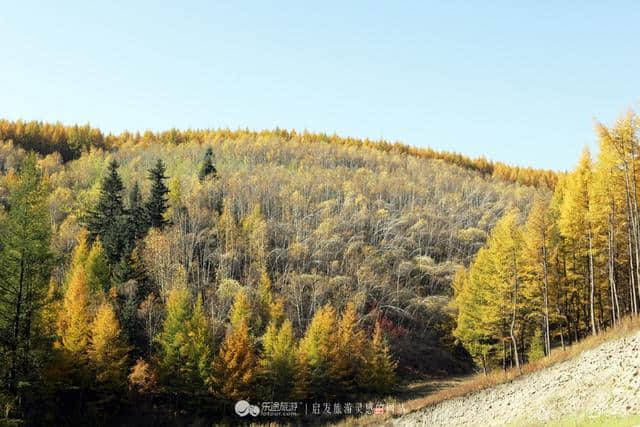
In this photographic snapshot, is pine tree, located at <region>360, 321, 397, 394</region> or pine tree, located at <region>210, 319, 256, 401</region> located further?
pine tree, located at <region>360, 321, 397, 394</region>

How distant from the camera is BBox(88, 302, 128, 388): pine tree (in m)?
41.1

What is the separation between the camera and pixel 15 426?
2095 cm

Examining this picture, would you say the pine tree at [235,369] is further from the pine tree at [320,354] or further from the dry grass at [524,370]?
the dry grass at [524,370]

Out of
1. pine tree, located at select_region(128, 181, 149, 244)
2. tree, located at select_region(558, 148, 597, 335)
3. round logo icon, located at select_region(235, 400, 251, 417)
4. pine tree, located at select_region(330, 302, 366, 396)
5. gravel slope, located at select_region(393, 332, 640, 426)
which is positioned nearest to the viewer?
gravel slope, located at select_region(393, 332, 640, 426)

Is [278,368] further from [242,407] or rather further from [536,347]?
[536,347]

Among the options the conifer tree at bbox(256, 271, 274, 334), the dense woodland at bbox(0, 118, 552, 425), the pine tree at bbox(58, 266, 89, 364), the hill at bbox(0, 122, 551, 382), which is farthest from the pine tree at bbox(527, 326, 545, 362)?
the pine tree at bbox(58, 266, 89, 364)

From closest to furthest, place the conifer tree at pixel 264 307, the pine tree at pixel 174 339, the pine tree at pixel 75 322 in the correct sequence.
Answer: the pine tree at pixel 75 322 < the pine tree at pixel 174 339 < the conifer tree at pixel 264 307

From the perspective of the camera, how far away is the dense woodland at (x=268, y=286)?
33.0 meters

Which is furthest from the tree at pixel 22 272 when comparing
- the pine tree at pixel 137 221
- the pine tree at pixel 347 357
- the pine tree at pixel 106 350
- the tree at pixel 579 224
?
the pine tree at pixel 137 221

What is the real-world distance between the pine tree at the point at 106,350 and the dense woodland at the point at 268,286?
0.14m

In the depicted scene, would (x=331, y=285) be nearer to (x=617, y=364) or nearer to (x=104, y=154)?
(x=617, y=364)

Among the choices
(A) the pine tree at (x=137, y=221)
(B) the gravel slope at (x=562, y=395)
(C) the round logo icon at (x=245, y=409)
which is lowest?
(C) the round logo icon at (x=245, y=409)

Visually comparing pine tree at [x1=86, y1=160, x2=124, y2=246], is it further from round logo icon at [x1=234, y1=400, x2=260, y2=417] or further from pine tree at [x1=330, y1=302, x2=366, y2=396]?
pine tree at [x1=330, y1=302, x2=366, y2=396]

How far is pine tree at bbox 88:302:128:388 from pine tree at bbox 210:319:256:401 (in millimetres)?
8010
